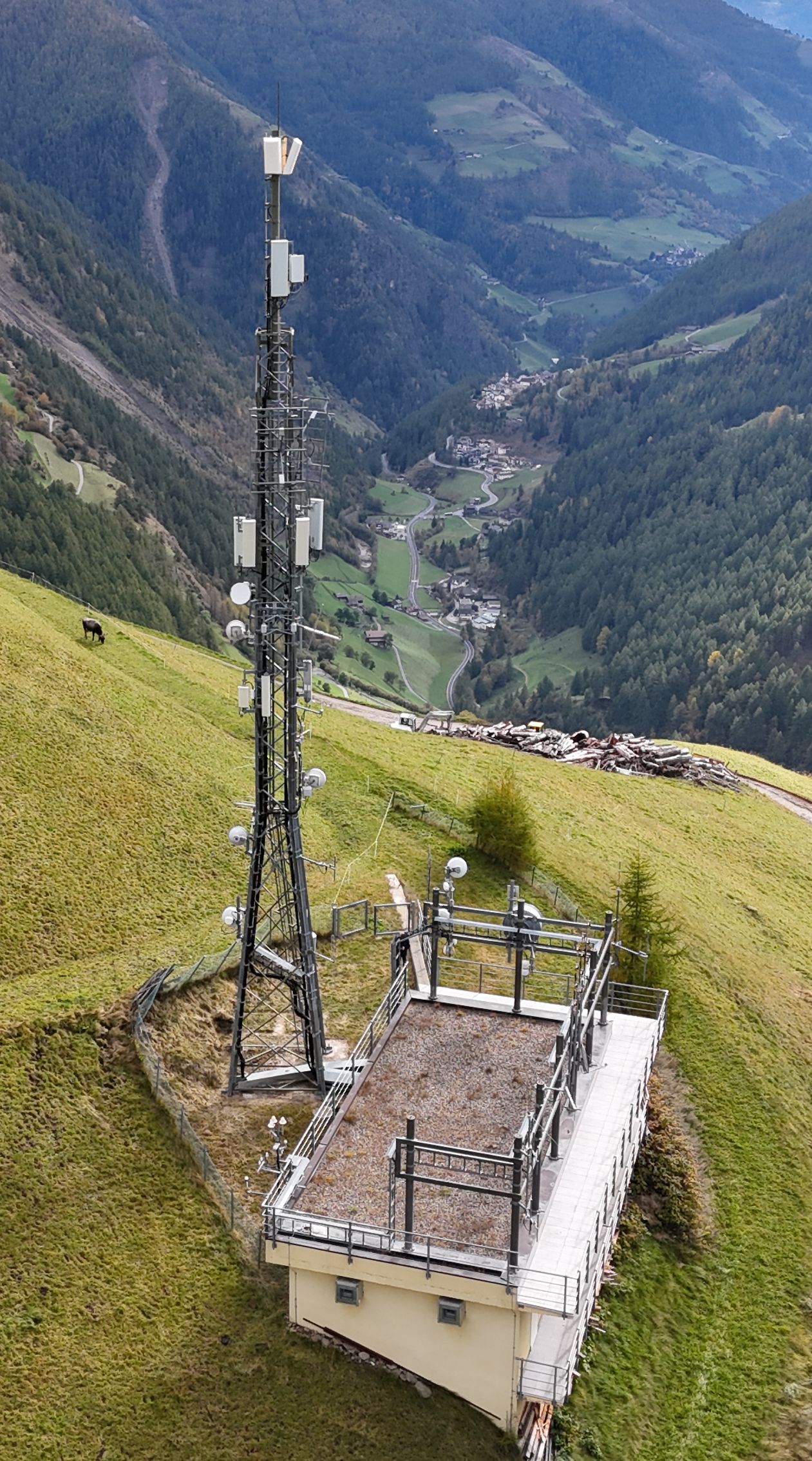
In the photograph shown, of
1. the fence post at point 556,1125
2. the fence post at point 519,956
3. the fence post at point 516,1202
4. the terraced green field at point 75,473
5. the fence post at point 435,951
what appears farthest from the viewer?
the terraced green field at point 75,473

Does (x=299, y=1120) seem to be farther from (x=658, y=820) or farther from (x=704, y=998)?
(x=658, y=820)

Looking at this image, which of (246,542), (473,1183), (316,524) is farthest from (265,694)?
(473,1183)

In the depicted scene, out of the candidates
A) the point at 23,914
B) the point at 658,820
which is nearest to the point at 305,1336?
the point at 23,914

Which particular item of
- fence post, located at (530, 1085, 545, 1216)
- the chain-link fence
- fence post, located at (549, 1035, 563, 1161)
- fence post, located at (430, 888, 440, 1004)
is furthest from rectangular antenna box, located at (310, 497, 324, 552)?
fence post, located at (530, 1085, 545, 1216)

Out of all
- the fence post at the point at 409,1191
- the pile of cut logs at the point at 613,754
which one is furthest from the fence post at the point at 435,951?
the pile of cut logs at the point at 613,754

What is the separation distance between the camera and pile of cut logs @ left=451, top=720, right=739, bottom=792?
88.6 metres

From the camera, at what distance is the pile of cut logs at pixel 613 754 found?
291 ft

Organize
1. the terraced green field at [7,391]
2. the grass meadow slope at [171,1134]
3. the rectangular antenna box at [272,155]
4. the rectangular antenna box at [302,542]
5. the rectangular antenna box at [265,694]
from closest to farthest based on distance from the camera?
the grass meadow slope at [171,1134], the rectangular antenna box at [272,155], the rectangular antenna box at [302,542], the rectangular antenna box at [265,694], the terraced green field at [7,391]

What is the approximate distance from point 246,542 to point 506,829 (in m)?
27.3

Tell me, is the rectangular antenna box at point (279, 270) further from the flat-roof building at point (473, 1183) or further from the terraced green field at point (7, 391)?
the terraced green field at point (7, 391)

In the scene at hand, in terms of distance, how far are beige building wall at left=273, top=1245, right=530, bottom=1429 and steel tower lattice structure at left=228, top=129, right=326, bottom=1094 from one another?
890 centimetres

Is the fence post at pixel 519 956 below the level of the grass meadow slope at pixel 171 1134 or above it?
above

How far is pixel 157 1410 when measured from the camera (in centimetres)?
3048

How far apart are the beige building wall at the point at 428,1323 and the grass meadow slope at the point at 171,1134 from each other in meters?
0.72
